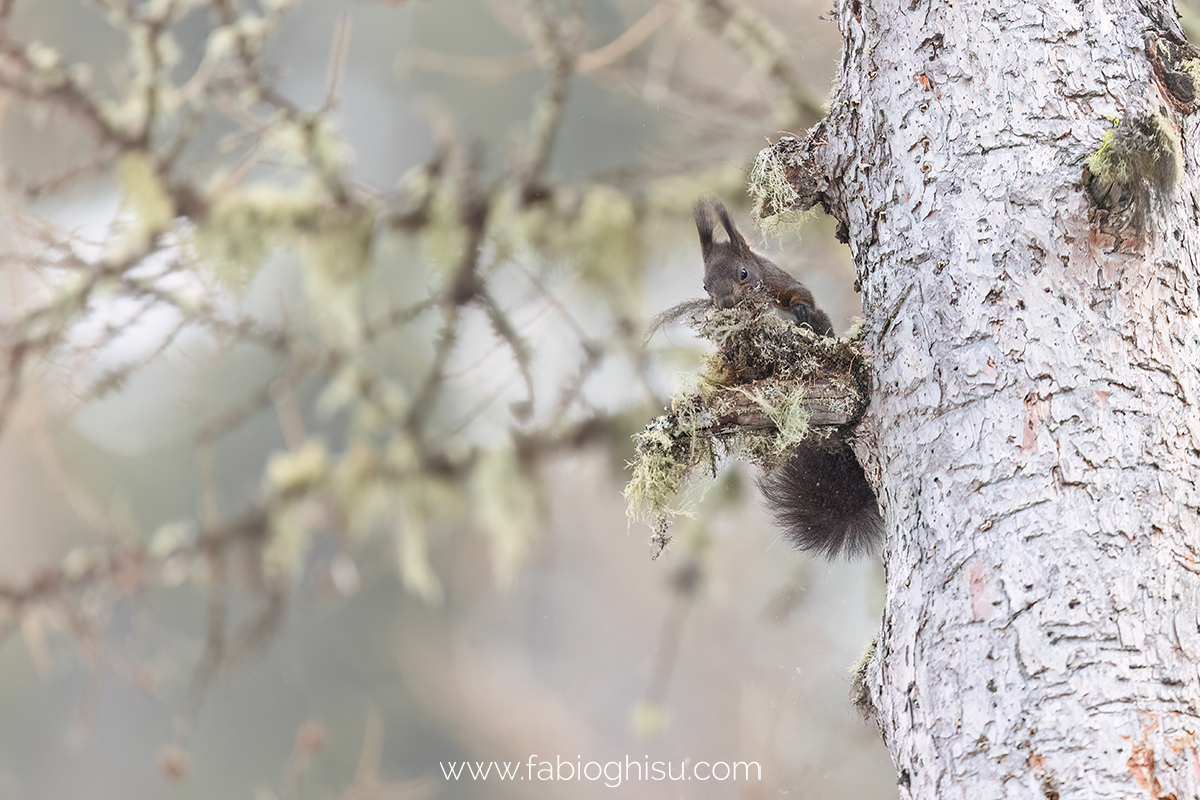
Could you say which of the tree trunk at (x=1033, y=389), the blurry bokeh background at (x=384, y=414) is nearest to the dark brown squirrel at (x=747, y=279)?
the tree trunk at (x=1033, y=389)

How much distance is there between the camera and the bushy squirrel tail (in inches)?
38.5

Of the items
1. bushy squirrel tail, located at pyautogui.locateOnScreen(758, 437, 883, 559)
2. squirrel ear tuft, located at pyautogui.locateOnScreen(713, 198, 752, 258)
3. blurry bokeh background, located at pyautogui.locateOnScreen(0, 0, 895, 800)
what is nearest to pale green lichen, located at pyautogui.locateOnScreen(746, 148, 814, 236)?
squirrel ear tuft, located at pyautogui.locateOnScreen(713, 198, 752, 258)

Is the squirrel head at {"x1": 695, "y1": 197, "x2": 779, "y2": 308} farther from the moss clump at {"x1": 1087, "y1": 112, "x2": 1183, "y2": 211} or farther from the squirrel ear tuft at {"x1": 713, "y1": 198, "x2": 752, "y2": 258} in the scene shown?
the moss clump at {"x1": 1087, "y1": 112, "x2": 1183, "y2": 211}

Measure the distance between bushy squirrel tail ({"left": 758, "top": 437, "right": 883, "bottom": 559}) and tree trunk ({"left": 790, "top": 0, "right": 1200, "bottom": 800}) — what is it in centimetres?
15

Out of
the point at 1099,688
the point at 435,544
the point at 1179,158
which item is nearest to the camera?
the point at 1099,688

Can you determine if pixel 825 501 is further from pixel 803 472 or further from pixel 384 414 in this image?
pixel 384 414

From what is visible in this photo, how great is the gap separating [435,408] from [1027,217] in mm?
1620

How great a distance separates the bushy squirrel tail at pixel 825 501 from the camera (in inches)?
38.5

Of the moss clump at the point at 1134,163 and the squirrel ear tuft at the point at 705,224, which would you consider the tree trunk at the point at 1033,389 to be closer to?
the moss clump at the point at 1134,163

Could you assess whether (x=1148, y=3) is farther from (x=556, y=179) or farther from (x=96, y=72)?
(x=96, y=72)

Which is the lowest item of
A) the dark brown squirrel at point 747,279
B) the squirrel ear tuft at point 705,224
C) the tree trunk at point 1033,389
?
the tree trunk at point 1033,389

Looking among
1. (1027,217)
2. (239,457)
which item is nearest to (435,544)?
(239,457)

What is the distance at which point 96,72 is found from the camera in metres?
2.28

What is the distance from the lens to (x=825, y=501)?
39.2 inches
